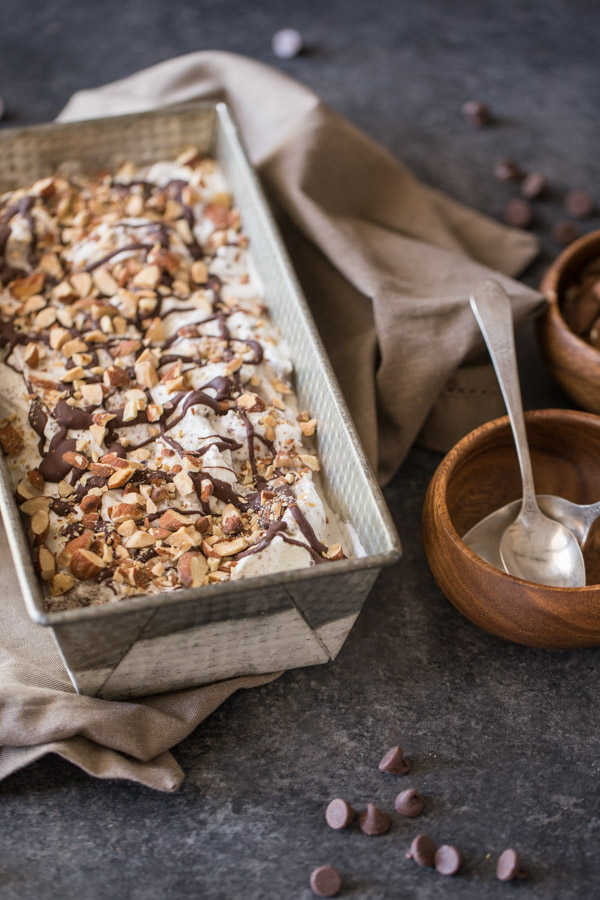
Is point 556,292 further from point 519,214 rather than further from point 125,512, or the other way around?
point 125,512

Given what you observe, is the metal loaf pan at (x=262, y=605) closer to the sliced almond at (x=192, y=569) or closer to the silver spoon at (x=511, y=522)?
the sliced almond at (x=192, y=569)

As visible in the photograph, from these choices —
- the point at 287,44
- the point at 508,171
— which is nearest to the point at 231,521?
the point at 508,171

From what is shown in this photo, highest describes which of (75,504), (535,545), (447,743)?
(75,504)

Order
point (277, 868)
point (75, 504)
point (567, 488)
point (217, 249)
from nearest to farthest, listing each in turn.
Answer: point (277, 868), point (75, 504), point (567, 488), point (217, 249)

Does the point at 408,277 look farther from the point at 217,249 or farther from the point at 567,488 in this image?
the point at 567,488

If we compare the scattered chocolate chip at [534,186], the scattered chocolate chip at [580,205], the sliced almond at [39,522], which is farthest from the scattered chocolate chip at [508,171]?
the sliced almond at [39,522]

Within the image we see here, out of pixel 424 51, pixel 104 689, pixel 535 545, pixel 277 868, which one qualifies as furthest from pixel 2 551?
pixel 424 51
